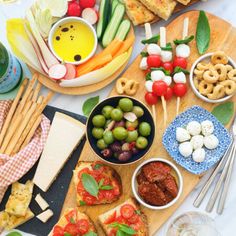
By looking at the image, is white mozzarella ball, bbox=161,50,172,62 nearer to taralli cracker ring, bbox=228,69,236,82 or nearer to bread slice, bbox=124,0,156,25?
bread slice, bbox=124,0,156,25

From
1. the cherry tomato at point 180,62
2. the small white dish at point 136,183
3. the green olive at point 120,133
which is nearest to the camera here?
the green olive at point 120,133

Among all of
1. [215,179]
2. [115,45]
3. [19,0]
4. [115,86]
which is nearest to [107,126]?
[115,86]

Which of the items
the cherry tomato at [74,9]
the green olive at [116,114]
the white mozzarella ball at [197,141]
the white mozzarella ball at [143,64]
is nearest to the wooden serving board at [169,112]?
the white mozzarella ball at [143,64]

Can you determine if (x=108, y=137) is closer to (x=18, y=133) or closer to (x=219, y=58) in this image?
(x=18, y=133)

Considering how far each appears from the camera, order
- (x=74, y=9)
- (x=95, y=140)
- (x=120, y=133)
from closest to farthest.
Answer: (x=120, y=133), (x=95, y=140), (x=74, y=9)

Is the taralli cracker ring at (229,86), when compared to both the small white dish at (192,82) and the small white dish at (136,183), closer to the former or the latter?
the small white dish at (192,82)

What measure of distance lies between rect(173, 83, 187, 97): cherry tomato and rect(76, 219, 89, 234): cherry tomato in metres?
0.75

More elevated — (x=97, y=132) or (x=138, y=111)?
(x=138, y=111)

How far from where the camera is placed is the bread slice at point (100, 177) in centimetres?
224

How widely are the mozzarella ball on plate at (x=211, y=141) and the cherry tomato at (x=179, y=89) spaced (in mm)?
245

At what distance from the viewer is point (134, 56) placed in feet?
8.01

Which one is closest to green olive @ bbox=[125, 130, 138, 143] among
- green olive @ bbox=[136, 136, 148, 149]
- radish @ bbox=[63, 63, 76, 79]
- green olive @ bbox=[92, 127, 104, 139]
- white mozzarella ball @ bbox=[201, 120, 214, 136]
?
green olive @ bbox=[136, 136, 148, 149]

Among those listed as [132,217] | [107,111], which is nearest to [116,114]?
[107,111]

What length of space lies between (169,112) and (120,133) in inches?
14.4
